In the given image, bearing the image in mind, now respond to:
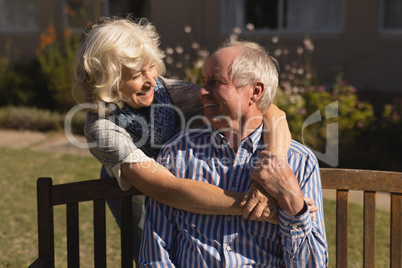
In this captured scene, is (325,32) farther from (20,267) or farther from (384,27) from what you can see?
(20,267)

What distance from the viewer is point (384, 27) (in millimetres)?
8398

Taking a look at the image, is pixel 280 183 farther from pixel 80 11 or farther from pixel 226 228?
pixel 80 11

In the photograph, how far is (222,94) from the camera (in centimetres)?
221

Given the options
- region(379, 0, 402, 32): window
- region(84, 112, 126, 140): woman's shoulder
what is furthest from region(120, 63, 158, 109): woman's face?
region(379, 0, 402, 32): window

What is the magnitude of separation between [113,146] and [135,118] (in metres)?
0.25

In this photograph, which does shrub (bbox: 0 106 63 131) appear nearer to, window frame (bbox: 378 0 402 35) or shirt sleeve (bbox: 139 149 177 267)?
window frame (bbox: 378 0 402 35)

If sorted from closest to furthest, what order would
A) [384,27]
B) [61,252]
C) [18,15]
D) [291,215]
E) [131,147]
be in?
[291,215], [131,147], [61,252], [384,27], [18,15]

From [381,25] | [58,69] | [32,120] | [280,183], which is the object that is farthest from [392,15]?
[280,183]

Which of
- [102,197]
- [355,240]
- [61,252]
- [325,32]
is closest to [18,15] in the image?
[325,32]

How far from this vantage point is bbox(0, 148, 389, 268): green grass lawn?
422 cm

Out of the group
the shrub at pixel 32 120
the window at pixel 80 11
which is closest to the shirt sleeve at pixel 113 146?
the shrub at pixel 32 120

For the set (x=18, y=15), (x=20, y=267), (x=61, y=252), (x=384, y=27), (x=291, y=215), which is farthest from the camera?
(x=18, y=15)

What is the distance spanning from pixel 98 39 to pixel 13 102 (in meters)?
8.28

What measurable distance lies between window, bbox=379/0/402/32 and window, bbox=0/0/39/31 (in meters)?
7.55
